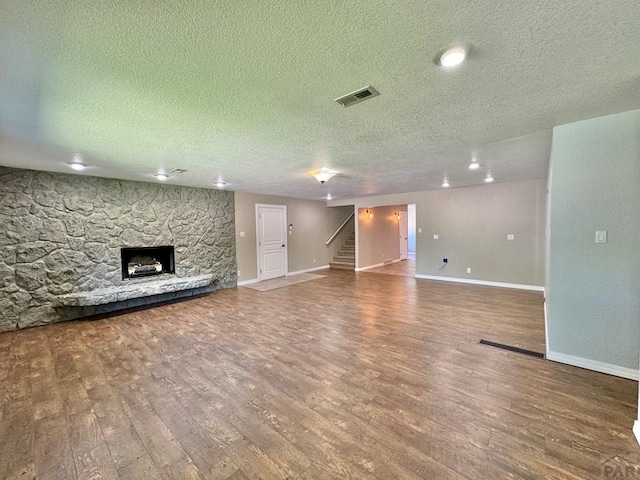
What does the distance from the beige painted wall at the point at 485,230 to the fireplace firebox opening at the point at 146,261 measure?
6.21 metres

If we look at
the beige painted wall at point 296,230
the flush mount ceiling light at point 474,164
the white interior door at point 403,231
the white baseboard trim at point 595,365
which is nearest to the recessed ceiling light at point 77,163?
the beige painted wall at point 296,230

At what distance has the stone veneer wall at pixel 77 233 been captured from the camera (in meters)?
3.98

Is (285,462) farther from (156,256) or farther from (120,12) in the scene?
Result: (156,256)

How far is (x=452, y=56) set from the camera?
4.79ft

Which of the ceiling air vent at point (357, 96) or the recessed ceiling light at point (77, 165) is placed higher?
the recessed ceiling light at point (77, 165)

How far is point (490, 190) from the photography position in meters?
6.14

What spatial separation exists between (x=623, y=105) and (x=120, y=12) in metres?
3.56

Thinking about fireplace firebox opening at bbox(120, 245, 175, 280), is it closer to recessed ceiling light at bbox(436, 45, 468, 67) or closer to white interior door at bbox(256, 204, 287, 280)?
white interior door at bbox(256, 204, 287, 280)

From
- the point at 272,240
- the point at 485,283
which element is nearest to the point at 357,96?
the point at 272,240

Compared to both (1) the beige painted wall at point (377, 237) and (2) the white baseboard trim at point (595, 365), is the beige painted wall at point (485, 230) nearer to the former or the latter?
(1) the beige painted wall at point (377, 237)

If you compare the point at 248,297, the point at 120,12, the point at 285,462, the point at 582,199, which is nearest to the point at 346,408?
the point at 285,462

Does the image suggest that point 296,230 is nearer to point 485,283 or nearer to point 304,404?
point 485,283

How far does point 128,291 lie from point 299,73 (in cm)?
495

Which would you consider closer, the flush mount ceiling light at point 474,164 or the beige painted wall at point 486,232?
the flush mount ceiling light at point 474,164
